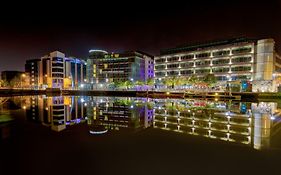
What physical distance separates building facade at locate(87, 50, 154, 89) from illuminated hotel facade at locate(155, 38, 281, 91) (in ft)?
95.6

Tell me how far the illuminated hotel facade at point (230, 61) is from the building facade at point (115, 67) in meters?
29.1

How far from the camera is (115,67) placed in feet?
451

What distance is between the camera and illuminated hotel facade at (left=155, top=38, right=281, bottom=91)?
254 feet

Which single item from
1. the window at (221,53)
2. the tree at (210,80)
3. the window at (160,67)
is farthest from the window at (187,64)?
the tree at (210,80)

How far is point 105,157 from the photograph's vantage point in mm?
9672

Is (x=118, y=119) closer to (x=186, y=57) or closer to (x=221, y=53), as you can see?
(x=221, y=53)

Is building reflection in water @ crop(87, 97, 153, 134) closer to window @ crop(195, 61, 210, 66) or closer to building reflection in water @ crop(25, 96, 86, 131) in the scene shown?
building reflection in water @ crop(25, 96, 86, 131)

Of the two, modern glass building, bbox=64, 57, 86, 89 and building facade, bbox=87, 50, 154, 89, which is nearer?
building facade, bbox=87, 50, 154, 89

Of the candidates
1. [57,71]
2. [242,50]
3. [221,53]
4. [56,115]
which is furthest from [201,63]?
[57,71]

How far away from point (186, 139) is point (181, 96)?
173ft

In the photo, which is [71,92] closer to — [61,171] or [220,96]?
[220,96]

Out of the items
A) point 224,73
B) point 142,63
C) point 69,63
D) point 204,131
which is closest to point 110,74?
point 142,63

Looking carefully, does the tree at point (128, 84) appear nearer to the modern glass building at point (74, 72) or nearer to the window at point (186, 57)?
the window at point (186, 57)

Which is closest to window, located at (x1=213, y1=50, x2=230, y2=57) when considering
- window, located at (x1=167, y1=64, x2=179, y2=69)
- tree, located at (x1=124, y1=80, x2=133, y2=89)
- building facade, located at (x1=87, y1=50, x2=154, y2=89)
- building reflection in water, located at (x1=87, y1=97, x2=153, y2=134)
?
window, located at (x1=167, y1=64, x2=179, y2=69)
